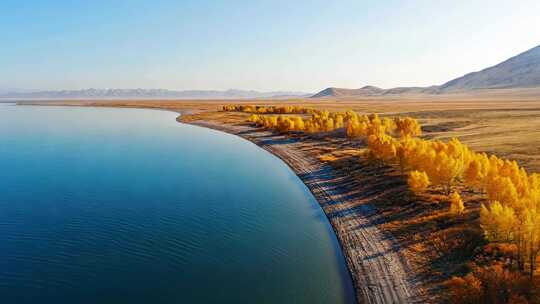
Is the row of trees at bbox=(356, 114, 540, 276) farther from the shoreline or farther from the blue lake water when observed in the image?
the blue lake water

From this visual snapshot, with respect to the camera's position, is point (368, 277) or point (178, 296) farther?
point (368, 277)

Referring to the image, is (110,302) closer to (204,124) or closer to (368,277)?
(368,277)

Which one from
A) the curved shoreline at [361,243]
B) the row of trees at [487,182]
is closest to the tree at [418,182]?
the row of trees at [487,182]

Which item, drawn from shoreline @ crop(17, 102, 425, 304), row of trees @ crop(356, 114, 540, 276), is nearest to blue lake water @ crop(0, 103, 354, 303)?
shoreline @ crop(17, 102, 425, 304)

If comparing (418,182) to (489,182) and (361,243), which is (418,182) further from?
(361,243)

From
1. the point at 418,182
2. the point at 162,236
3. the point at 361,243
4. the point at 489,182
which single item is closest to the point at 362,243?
the point at 361,243

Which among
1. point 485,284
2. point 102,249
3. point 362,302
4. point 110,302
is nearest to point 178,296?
point 110,302

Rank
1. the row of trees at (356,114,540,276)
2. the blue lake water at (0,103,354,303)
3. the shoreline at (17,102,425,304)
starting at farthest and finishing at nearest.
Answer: the blue lake water at (0,103,354,303)
the shoreline at (17,102,425,304)
the row of trees at (356,114,540,276)
